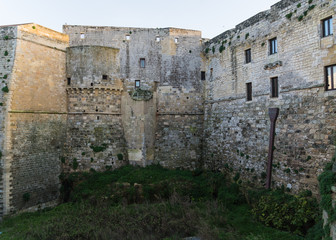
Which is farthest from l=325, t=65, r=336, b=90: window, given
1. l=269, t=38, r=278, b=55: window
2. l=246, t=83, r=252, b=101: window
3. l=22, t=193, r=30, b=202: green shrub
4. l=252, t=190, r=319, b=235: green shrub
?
l=22, t=193, r=30, b=202: green shrub

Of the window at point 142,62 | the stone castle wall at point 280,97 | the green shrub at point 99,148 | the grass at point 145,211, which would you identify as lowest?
the grass at point 145,211

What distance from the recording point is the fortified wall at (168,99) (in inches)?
418

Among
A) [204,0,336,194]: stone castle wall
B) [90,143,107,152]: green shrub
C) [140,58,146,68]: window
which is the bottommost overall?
[90,143,107,152]: green shrub

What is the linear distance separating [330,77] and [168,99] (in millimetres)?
9607

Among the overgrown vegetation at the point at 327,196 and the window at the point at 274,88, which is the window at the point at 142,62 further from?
the overgrown vegetation at the point at 327,196

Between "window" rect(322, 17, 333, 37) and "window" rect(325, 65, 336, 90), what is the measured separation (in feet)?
4.41

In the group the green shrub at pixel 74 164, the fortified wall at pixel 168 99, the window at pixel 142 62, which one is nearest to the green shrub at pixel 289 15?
the fortified wall at pixel 168 99

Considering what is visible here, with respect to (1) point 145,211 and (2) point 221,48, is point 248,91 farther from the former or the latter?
(1) point 145,211

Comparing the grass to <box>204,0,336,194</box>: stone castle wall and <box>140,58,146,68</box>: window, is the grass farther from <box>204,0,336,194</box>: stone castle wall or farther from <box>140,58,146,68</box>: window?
<box>140,58,146,68</box>: window

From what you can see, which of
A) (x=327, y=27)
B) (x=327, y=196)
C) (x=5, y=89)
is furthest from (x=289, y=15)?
(x=5, y=89)

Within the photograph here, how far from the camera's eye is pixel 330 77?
9812 mm

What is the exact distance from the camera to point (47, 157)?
14.6m

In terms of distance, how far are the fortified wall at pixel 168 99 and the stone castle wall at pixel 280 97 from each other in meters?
0.05

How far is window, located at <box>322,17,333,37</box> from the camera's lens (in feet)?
32.2
